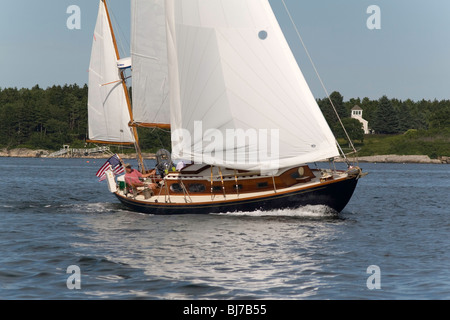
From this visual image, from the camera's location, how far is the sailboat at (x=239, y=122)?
28766 mm

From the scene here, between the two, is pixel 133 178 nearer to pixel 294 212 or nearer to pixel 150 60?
pixel 150 60

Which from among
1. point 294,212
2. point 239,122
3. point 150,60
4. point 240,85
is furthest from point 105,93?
point 294,212

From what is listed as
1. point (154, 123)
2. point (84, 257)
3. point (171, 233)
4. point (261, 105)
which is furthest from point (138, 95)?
point (84, 257)

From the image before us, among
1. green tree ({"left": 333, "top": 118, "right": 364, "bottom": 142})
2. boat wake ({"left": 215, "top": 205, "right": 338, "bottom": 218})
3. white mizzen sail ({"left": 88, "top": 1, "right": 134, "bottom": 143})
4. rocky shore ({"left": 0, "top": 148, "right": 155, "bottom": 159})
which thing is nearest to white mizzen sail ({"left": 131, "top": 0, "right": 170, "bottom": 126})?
white mizzen sail ({"left": 88, "top": 1, "right": 134, "bottom": 143})

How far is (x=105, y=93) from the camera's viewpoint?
38906 mm

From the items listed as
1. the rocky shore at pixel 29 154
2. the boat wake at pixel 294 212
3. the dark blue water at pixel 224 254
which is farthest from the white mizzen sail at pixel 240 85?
the rocky shore at pixel 29 154

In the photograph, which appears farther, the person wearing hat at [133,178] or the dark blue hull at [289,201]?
the person wearing hat at [133,178]

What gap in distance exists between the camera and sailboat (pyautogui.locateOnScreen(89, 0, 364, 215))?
28766 millimetres

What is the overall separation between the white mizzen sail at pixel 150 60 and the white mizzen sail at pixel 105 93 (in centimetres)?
416

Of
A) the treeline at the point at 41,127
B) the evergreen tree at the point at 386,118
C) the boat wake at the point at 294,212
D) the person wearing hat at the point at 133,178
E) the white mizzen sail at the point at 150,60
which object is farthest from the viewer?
the evergreen tree at the point at 386,118

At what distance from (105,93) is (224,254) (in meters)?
20.6

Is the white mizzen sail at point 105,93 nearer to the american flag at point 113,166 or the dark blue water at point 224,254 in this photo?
the american flag at point 113,166

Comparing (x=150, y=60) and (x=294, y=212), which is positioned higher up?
(x=150, y=60)
